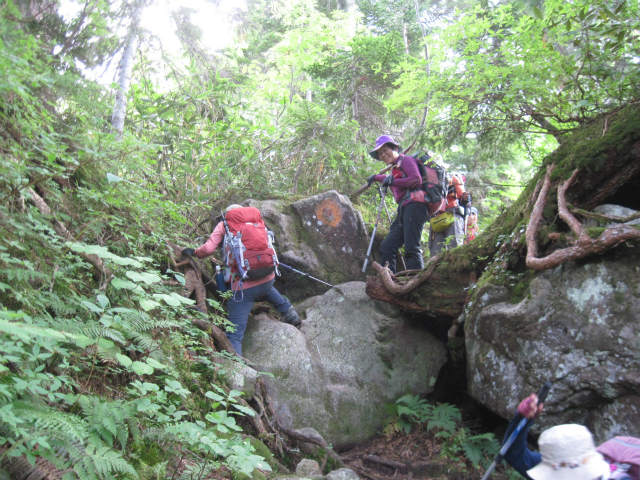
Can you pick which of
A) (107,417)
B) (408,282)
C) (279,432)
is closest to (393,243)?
(408,282)

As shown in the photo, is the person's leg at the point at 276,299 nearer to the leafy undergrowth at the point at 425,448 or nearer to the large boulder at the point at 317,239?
the large boulder at the point at 317,239

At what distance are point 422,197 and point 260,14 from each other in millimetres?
18526

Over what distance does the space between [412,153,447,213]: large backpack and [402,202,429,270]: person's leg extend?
0.60ft

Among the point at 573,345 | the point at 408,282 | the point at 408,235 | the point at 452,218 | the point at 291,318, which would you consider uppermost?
the point at 452,218

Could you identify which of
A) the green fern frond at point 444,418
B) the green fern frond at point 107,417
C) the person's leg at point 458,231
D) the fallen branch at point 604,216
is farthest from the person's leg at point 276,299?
the fallen branch at point 604,216

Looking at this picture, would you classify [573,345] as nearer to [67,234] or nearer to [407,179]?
[407,179]

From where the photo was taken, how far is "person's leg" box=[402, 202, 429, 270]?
7426 mm

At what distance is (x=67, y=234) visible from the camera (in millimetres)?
4332

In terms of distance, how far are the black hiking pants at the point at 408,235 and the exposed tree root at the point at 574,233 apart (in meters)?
2.15

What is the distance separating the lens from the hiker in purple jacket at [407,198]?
738cm

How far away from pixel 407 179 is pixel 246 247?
10.9ft

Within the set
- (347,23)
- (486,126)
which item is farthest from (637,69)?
(347,23)

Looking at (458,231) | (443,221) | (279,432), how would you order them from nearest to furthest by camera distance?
1. (279,432)
2. (443,221)
3. (458,231)

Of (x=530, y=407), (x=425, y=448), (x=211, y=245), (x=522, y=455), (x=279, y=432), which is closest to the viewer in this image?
(x=530, y=407)
